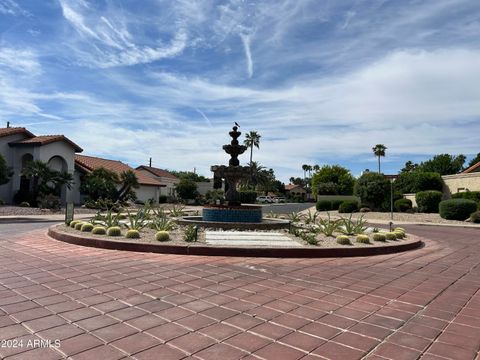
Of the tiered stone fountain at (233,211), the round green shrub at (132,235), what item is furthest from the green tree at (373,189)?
the round green shrub at (132,235)

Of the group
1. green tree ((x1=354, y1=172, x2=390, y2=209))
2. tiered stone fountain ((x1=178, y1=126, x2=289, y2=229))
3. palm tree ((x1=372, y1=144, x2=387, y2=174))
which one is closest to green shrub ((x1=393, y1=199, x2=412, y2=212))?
green tree ((x1=354, y1=172, x2=390, y2=209))

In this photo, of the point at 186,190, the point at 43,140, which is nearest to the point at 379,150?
the point at 186,190

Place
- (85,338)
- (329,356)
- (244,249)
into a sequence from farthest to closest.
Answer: (244,249) < (85,338) < (329,356)

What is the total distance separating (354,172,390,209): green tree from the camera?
34531 mm

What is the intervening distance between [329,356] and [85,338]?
2.25 m

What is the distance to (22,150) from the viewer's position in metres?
31.8

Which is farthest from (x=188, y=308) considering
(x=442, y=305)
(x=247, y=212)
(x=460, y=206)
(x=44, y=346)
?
(x=460, y=206)

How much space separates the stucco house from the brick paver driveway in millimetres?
26472

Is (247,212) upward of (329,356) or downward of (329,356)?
upward

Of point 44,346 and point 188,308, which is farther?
point 188,308

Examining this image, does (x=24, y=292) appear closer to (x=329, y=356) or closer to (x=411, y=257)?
(x=329, y=356)

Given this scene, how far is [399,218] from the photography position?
28.3 metres

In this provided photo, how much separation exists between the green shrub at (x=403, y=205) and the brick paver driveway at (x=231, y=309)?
25526 millimetres

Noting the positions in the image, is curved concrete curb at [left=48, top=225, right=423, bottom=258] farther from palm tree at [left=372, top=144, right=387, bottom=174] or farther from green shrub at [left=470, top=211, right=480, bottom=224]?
palm tree at [left=372, top=144, right=387, bottom=174]
